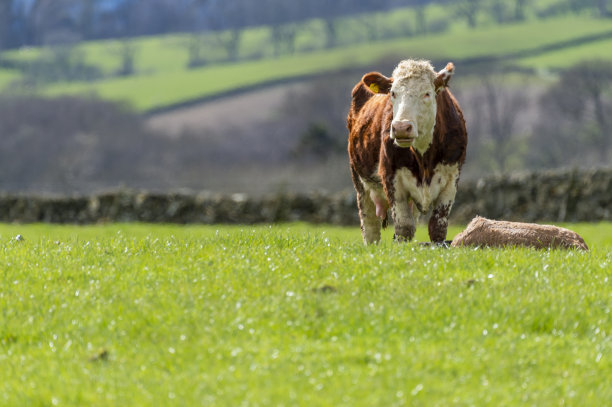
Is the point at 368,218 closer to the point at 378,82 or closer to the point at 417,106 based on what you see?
the point at 378,82

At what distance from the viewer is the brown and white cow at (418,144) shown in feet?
35.7

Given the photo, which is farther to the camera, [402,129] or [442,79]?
[442,79]

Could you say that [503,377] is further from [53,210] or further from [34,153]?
[34,153]

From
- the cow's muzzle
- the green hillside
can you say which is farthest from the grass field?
the green hillside

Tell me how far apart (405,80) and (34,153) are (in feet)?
291

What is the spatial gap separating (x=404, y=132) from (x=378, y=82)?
1.77 metres

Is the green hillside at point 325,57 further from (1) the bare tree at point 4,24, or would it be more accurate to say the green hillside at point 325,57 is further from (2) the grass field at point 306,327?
(2) the grass field at point 306,327

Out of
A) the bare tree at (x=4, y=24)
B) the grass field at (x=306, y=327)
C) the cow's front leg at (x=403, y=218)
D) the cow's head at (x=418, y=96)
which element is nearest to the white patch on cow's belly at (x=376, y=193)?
the cow's front leg at (x=403, y=218)

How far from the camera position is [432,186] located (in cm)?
1123

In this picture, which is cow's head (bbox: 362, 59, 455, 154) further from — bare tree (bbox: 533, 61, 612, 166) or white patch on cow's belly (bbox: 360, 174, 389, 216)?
bare tree (bbox: 533, 61, 612, 166)

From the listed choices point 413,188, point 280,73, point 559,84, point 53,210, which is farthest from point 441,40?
point 413,188

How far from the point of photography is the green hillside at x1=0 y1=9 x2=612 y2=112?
116 metres

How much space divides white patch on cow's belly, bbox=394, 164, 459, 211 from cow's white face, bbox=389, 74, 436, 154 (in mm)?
397

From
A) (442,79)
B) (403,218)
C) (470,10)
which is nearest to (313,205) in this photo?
(403,218)
